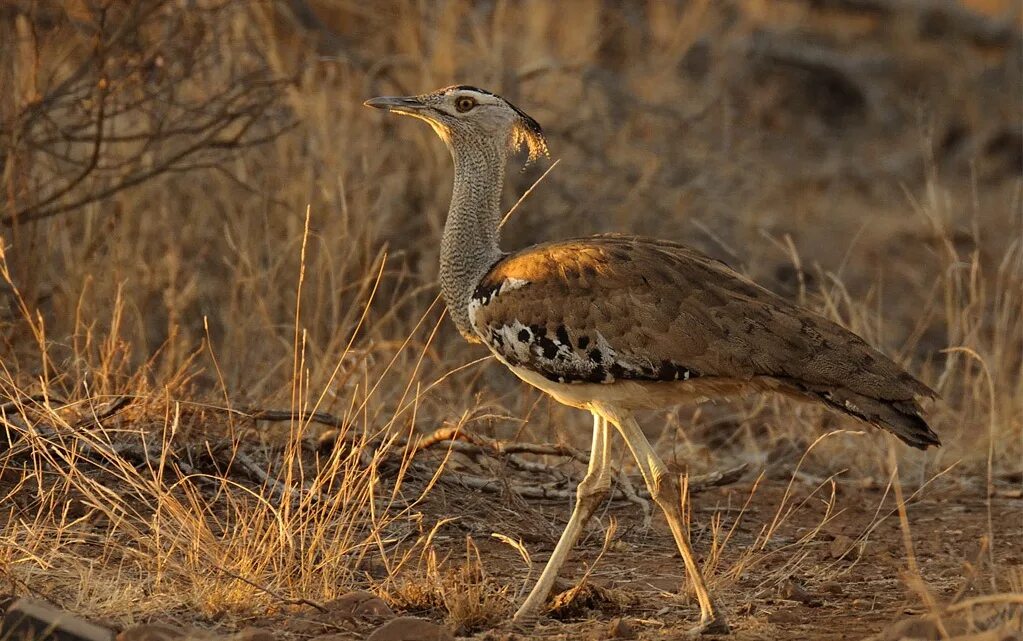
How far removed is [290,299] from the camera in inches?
252

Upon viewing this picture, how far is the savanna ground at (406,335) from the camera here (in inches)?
154

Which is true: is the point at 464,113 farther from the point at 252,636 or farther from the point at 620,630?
the point at 252,636

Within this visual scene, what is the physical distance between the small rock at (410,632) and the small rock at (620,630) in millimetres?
467

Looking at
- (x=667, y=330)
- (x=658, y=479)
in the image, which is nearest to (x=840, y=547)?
(x=658, y=479)

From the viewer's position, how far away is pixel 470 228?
434 cm

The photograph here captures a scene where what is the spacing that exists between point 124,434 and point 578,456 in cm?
144

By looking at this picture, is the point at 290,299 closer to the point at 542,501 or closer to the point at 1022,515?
the point at 542,501

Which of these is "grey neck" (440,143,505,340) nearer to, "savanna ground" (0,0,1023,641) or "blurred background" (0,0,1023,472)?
"savanna ground" (0,0,1023,641)

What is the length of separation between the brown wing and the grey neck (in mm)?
162

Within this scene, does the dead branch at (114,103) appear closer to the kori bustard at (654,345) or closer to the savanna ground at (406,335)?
the savanna ground at (406,335)

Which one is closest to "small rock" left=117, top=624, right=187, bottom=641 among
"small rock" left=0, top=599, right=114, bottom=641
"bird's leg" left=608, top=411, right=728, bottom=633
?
"small rock" left=0, top=599, right=114, bottom=641

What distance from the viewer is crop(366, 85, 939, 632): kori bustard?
3.75 metres

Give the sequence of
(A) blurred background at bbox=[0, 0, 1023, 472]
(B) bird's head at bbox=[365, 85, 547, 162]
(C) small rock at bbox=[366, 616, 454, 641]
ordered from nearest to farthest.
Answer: (C) small rock at bbox=[366, 616, 454, 641]
(B) bird's head at bbox=[365, 85, 547, 162]
(A) blurred background at bbox=[0, 0, 1023, 472]

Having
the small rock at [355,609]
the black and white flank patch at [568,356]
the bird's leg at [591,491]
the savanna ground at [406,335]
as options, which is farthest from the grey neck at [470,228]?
the small rock at [355,609]
